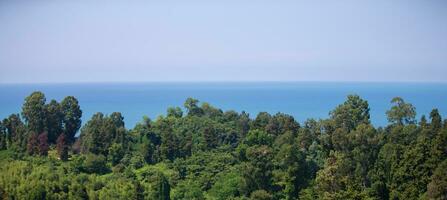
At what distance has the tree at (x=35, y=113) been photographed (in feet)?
104

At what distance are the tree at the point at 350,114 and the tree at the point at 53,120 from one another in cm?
1517

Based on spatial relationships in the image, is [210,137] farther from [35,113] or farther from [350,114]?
[35,113]

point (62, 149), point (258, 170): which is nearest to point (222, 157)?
point (258, 170)

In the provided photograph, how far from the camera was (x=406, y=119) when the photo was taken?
30734mm

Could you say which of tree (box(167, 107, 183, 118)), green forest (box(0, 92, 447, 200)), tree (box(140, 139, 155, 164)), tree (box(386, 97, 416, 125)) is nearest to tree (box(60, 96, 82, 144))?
green forest (box(0, 92, 447, 200))

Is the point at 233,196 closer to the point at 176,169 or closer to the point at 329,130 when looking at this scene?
the point at 176,169

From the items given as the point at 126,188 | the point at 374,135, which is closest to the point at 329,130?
the point at 374,135

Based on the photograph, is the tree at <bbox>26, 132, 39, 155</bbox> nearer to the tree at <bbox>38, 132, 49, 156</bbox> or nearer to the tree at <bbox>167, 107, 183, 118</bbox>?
the tree at <bbox>38, 132, 49, 156</bbox>

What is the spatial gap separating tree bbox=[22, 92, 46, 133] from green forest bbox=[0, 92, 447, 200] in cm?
6

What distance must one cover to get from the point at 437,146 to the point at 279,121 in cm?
1044

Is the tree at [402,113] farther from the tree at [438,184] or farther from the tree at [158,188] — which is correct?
the tree at [158,188]

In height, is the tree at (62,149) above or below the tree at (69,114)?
below

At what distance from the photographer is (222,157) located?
28797mm

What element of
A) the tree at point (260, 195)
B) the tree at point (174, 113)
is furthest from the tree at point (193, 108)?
the tree at point (260, 195)
